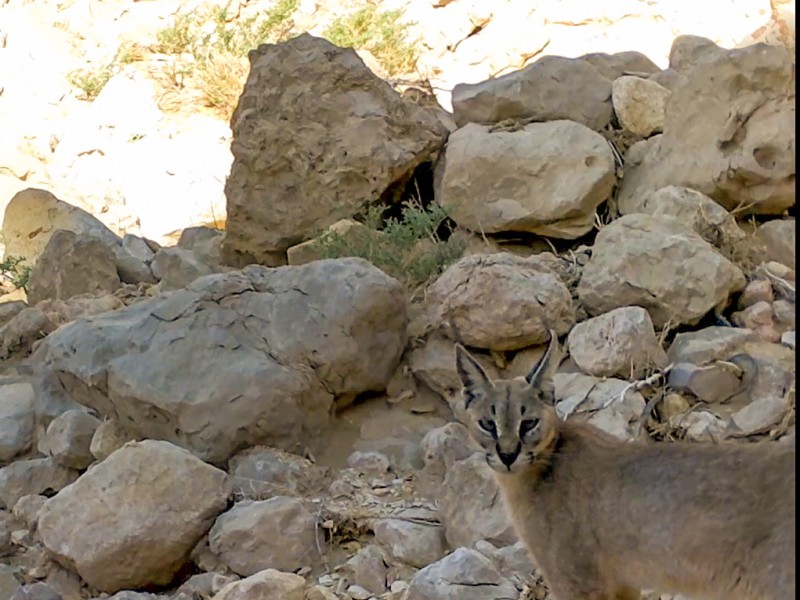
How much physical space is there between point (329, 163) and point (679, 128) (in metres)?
2.50

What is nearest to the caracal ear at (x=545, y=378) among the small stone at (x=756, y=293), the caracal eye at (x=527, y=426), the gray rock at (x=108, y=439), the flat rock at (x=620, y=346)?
the caracal eye at (x=527, y=426)

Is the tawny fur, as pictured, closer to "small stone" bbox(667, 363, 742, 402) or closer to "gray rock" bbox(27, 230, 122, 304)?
"small stone" bbox(667, 363, 742, 402)

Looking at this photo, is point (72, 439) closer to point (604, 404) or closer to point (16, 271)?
point (604, 404)

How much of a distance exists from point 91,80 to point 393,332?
9.72m

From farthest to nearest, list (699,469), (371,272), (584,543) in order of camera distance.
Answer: (371,272)
(584,543)
(699,469)

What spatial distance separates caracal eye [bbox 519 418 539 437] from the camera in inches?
159

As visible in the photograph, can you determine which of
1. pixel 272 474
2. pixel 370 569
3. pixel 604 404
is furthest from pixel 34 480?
pixel 604 404

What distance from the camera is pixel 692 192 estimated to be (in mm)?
6496

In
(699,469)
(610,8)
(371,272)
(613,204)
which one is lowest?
(610,8)

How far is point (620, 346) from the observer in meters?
5.51

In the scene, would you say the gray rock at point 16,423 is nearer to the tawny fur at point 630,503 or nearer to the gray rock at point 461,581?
the gray rock at point 461,581

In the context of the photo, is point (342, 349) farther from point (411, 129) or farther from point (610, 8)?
point (610, 8)

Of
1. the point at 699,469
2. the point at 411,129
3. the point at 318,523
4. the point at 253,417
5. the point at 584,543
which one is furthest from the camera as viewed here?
the point at 411,129

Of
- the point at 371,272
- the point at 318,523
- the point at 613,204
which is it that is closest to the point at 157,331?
the point at 371,272
